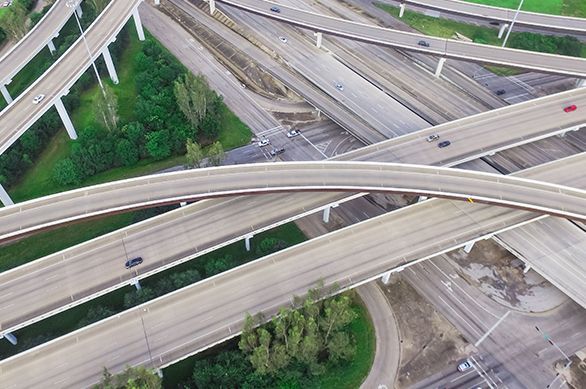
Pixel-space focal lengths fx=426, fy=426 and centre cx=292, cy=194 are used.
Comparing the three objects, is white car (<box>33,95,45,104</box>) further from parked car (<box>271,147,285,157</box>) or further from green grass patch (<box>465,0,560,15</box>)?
green grass patch (<box>465,0,560,15</box>)

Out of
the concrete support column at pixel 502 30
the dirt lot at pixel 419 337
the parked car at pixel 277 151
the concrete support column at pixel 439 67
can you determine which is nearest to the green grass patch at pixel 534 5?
A: the concrete support column at pixel 502 30

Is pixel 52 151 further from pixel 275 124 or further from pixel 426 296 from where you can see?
pixel 426 296

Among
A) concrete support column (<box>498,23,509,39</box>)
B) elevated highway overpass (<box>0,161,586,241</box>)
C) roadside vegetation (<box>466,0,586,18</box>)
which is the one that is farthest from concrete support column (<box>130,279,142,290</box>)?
roadside vegetation (<box>466,0,586,18</box>)

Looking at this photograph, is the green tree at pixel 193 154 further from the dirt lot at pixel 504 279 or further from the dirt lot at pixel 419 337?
the dirt lot at pixel 504 279

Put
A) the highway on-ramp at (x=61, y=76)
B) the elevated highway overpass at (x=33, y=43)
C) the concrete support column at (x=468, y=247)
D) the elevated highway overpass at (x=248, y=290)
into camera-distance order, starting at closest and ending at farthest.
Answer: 1. the elevated highway overpass at (x=248, y=290)
2. the concrete support column at (x=468, y=247)
3. the highway on-ramp at (x=61, y=76)
4. the elevated highway overpass at (x=33, y=43)

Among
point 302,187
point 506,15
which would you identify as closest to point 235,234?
point 302,187
